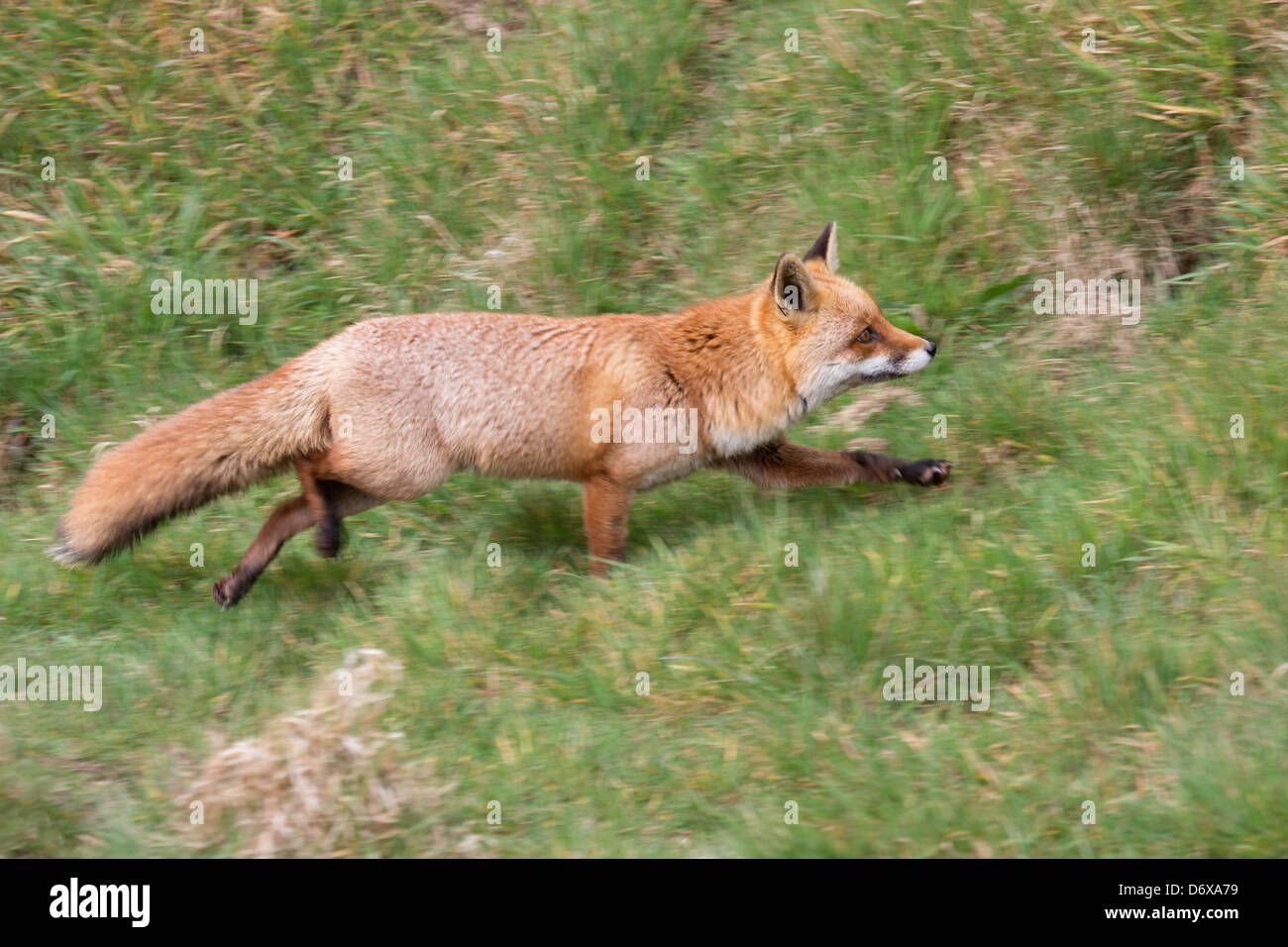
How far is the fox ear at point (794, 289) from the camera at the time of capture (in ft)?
20.6

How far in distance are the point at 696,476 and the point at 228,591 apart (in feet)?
9.27

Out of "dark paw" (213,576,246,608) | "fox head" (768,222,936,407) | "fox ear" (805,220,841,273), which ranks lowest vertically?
"dark paw" (213,576,246,608)

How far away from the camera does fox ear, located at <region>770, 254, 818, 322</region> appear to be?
6277 mm

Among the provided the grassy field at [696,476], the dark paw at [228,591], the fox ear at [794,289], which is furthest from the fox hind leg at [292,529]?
the fox ear at [794,289]

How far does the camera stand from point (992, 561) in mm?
5562

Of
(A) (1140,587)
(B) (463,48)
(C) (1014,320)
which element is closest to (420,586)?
(A) (1140,587)

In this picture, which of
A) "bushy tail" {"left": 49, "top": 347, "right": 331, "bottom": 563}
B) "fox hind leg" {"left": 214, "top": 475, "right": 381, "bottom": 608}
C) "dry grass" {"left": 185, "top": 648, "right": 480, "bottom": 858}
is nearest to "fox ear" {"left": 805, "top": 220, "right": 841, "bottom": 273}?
"bushy tail" {"left": 49, "top": 347, "right": 331, "bottom": 563}

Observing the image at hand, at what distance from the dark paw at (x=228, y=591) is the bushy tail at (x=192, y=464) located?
1.46 feet

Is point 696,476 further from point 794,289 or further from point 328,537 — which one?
point 328,537

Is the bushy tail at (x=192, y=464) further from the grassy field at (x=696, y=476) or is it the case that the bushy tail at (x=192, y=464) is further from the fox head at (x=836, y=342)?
the fox head at (x=836, y=342)

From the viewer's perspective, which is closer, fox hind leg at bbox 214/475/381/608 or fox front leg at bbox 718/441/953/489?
fox hind leg at bbox 214/475/381/608

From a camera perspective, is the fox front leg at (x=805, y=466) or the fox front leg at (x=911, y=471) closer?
the fox front leg at (x=911, y=471)

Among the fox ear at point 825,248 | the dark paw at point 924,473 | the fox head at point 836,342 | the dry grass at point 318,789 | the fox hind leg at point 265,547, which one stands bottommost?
the dry grass at point 318,789

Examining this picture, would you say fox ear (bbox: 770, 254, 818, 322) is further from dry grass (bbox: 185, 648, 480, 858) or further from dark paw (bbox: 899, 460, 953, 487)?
dry grass (bbox: 185, 648, 480, 858)
